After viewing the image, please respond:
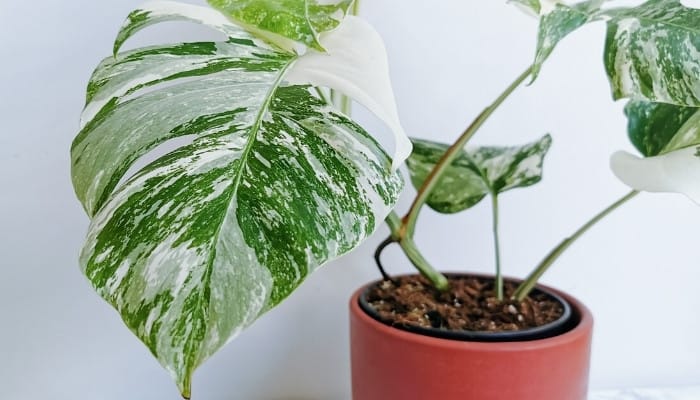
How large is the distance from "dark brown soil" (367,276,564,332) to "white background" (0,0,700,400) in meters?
0.18

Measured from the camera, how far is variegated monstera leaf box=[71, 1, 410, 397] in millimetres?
290

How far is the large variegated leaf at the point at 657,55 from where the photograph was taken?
15.3 inches

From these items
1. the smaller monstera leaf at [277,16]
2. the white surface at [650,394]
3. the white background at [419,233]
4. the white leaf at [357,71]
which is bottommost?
the white surface at [650,394]

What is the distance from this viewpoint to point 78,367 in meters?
0.75

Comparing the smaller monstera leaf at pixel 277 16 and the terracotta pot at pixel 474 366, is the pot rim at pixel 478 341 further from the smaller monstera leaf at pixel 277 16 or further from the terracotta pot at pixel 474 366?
the smaller monstera leaf at pixel 277 16

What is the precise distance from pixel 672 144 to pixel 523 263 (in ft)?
1.20

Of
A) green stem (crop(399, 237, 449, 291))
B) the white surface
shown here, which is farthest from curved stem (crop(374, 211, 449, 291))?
the white surface

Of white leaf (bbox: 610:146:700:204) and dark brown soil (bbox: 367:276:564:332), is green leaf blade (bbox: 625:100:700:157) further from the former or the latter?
dark brown soil (bbox: 367:276:564:332)

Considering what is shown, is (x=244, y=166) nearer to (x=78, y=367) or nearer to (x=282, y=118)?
(x=282, y=118)

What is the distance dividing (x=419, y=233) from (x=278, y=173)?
492 mm

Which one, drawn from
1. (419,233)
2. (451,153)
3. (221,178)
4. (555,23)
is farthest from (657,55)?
(419,233)

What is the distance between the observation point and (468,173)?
2.05ft

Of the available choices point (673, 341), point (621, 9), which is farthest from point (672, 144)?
point (673, 341)

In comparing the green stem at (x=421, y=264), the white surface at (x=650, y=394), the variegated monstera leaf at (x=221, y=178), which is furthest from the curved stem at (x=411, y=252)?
the white surface at (x=650, y=394)
